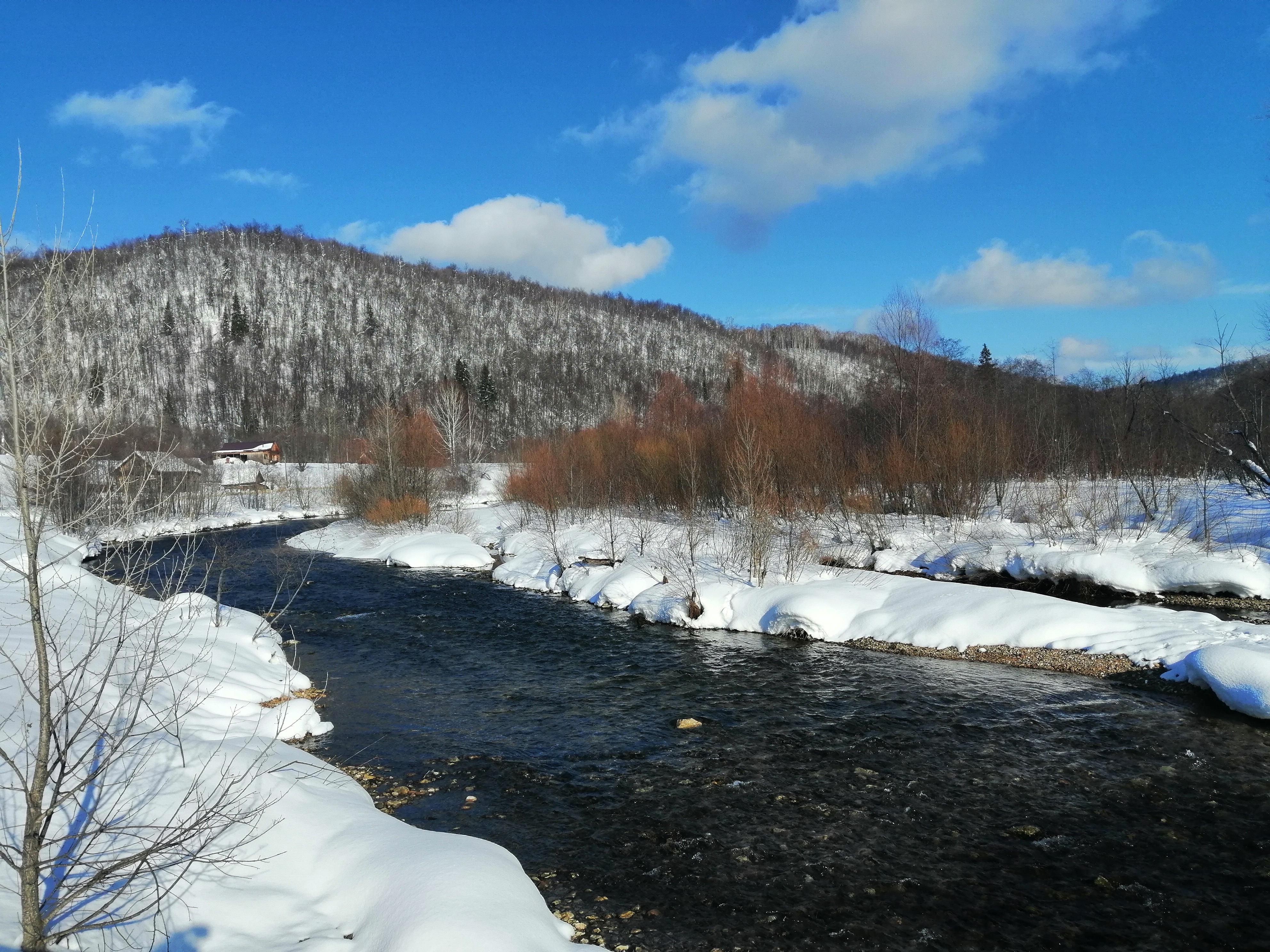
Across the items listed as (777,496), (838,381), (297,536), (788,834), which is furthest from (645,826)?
(838,381)

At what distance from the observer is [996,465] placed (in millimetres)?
30578

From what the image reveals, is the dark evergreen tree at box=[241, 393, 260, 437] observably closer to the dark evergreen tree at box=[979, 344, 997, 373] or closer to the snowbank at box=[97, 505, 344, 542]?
the snowbank at box=[97, 505, 344, 542]

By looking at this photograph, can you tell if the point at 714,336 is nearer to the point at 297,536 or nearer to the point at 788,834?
the point at 297,536

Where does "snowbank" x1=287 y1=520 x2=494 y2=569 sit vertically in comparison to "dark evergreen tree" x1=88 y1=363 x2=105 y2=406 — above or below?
below

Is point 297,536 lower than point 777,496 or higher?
lower

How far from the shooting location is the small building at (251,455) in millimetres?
81688

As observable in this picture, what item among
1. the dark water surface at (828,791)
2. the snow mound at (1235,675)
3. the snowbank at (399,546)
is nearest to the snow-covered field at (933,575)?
the snow mound at (1235,675)

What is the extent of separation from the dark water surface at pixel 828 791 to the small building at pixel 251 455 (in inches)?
2911

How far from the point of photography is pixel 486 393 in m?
92.3

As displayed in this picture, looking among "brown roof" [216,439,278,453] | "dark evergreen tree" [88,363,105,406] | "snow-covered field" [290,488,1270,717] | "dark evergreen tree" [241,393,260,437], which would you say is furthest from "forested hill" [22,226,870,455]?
"dark evergreen tree" [88,363,105,406]

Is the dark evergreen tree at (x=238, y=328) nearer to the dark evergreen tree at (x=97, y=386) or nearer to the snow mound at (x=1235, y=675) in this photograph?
the dark evergreen tree at (x=97, y=386)

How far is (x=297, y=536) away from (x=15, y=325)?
3830 centimetres

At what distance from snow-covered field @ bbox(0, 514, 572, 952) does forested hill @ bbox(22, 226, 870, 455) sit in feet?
257

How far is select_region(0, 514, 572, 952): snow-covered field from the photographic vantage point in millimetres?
5426
